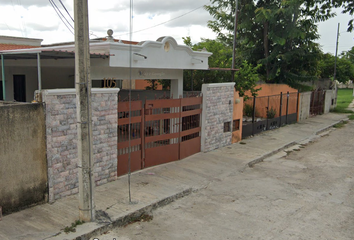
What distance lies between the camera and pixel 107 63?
959cm

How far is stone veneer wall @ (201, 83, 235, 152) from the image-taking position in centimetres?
1228

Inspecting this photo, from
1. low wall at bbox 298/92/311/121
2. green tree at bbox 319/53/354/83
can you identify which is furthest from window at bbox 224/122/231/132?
green tree at bbox 319/53/354/83

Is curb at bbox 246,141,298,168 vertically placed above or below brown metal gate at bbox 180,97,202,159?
below

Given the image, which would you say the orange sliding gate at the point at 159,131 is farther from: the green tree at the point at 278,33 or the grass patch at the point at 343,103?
the grass patch at the point at 343,103

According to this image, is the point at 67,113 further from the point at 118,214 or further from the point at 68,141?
the point at 118,214

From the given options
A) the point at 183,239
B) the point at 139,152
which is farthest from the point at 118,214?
the point at 139,152

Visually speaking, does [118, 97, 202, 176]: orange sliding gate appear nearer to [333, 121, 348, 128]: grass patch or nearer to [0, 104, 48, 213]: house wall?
[0, 104, 48, 213]: house wall

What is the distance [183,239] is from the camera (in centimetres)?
598

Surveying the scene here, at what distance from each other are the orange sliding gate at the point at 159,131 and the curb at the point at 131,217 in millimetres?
1882

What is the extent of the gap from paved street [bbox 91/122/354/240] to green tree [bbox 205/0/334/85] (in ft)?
41.3

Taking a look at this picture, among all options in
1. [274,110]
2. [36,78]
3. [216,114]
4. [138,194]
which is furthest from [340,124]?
[36,78]

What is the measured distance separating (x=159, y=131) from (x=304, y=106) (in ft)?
52.0

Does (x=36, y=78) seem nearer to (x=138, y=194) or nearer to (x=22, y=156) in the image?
(x=22, y=156)

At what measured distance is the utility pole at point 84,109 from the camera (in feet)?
18.9
